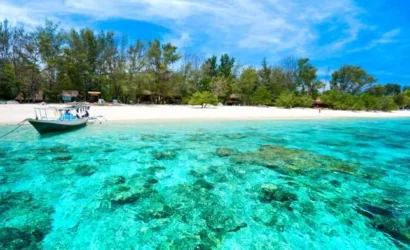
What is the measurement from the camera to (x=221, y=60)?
6281cm

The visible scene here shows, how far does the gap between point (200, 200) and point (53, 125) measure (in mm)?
12846

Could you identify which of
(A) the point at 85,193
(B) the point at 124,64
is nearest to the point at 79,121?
(A) the point at 85,193

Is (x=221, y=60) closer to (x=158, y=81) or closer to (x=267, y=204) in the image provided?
(x=158, y=81)

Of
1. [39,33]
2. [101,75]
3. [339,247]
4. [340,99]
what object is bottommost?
[339,247]

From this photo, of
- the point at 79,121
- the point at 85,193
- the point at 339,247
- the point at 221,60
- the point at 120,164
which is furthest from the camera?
the point at 221,60

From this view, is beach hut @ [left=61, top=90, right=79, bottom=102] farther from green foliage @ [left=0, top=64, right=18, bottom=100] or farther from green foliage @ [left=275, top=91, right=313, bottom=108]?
green foliage @ [left=275, top=91, right=313, bottom=108]

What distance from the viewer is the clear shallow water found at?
4141 millimetres

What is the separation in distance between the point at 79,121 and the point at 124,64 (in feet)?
78.3

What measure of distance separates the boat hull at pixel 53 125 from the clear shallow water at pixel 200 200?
3.02m

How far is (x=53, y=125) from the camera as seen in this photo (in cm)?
1447

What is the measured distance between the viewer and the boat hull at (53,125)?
1352cm

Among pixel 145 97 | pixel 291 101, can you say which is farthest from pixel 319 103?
pixel 145 97

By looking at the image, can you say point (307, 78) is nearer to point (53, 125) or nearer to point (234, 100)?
point (234, 100)

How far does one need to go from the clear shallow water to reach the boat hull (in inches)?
119
